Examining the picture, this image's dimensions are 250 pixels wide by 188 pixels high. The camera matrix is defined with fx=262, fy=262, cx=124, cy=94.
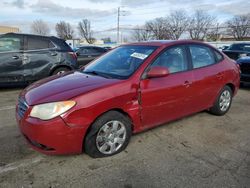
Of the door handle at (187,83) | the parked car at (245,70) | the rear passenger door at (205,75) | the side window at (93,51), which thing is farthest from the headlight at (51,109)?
the side window at (93,51)

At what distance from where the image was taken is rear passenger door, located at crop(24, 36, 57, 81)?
765cm


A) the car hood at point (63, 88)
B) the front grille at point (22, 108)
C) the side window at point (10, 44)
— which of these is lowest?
the front grille at point (22, 108)

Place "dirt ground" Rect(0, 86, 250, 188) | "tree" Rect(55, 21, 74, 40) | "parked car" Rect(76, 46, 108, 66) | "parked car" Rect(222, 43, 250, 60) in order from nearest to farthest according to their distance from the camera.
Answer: "dirt ground" Rect(0, 86, 250, 188) < "parked car" Rect(222, 43, 250, 60) < "parked car" Rect(76, 46, 108, 66) < "tree" Rect(55, 21, 74, 40)

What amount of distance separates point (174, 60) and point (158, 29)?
68.9m

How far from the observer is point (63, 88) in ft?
11.1

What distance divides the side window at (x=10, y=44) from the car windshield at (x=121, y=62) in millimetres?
4008

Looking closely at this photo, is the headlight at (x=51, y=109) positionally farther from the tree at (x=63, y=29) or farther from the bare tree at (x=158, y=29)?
the tree at (x=63, y=29)

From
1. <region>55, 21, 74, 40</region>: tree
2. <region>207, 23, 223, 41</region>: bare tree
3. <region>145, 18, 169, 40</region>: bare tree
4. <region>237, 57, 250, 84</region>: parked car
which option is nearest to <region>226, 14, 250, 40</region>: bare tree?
<region>207, 23, 223, 41</region>: bare tree

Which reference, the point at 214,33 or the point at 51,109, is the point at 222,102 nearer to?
the point at 51,109

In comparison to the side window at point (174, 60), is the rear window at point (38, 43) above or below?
above

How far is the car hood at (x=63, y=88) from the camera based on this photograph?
3195mm

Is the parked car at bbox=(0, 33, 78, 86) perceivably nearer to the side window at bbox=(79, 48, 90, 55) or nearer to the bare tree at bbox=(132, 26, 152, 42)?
the side window at bbox=(79, 48, 90, 55)

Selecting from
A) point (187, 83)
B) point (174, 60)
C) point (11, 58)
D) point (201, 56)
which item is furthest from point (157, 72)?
point (11, 58)

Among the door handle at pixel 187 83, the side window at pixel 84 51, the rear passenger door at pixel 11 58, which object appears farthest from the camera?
the side window at pixel 84 51
